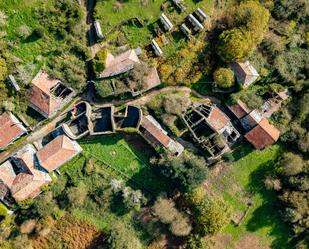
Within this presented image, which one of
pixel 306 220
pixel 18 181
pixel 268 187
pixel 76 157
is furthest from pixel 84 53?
pixel 306 220

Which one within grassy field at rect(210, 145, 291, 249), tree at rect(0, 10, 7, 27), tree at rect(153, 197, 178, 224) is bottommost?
grassy field at rect(210, 145, 291, 249)

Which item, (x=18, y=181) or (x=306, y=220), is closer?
(x=18, y=181)

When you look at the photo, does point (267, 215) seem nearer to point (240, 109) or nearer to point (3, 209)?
point (240, 109)

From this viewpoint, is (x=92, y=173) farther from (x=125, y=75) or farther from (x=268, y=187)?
(x=268, y=187)

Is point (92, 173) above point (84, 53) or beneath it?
beneath

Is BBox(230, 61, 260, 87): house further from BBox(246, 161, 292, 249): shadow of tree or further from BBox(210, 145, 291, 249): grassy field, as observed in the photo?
BBox(246, 161, 292, 249): shadow of tree

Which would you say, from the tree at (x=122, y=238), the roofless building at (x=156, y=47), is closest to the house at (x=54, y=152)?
the tree at (x=122, y=238)

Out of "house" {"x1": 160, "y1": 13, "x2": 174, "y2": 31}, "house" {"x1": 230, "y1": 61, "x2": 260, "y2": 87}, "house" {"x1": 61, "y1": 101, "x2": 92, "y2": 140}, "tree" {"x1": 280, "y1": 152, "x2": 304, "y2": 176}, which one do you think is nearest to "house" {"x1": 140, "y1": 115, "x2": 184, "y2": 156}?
"house" {"x1": 61, "y1": 101, "x2": 92, "y2": 140}

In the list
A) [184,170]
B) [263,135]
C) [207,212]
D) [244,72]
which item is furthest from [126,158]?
[244,72]
